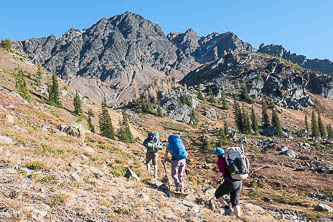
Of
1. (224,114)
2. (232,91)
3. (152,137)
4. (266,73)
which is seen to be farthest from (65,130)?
(266,73)

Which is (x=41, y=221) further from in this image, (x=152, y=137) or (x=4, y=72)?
(x=4, y=72)

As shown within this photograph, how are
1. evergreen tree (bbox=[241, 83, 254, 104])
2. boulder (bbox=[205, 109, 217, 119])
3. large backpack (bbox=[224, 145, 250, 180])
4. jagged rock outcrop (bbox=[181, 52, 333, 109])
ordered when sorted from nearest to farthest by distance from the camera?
1. large backpack (bbox=[224, 145, 250, 180])
2. boulder (bbox=[205, 109, 217, 119])
3. evergreen tree (bbox=[241, 83, 254, 104])
4. jagged rock outcrop (bbox=[181, 52, 333, 109])

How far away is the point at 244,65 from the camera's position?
194875 millimetres

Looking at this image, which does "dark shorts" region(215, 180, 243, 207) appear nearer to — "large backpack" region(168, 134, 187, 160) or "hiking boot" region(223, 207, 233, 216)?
"hiking boot" region(223, 207, 233, 216)

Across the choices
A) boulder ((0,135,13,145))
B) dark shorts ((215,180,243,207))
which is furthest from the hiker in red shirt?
boulder ((0,135,13,145))

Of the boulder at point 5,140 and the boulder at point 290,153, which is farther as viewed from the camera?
the boulder at point 290,153

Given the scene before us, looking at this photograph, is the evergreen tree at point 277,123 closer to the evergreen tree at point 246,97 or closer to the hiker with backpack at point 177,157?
the evergreen tree at point 246,97

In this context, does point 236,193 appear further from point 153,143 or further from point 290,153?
point 290,153

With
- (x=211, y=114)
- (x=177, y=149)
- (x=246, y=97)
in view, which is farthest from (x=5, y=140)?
(x=246, y=97)

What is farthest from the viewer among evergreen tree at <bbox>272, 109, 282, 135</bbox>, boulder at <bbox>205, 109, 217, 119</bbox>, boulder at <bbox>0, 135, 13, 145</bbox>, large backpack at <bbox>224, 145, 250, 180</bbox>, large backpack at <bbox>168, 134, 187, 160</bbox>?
boulder at <bbox>205, 109, 217, 119</bbox>

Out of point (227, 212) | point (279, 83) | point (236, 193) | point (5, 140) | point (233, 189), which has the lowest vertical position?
point (227, 212)


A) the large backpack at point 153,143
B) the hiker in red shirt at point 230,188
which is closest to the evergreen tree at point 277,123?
the large backpack at point 153,143

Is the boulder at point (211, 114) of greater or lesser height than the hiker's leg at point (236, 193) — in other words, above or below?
above

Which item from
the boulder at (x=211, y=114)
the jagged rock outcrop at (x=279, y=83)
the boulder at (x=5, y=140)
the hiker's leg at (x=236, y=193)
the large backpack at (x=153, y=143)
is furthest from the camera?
the jagged rock outcrop at (x=279, y=83)
